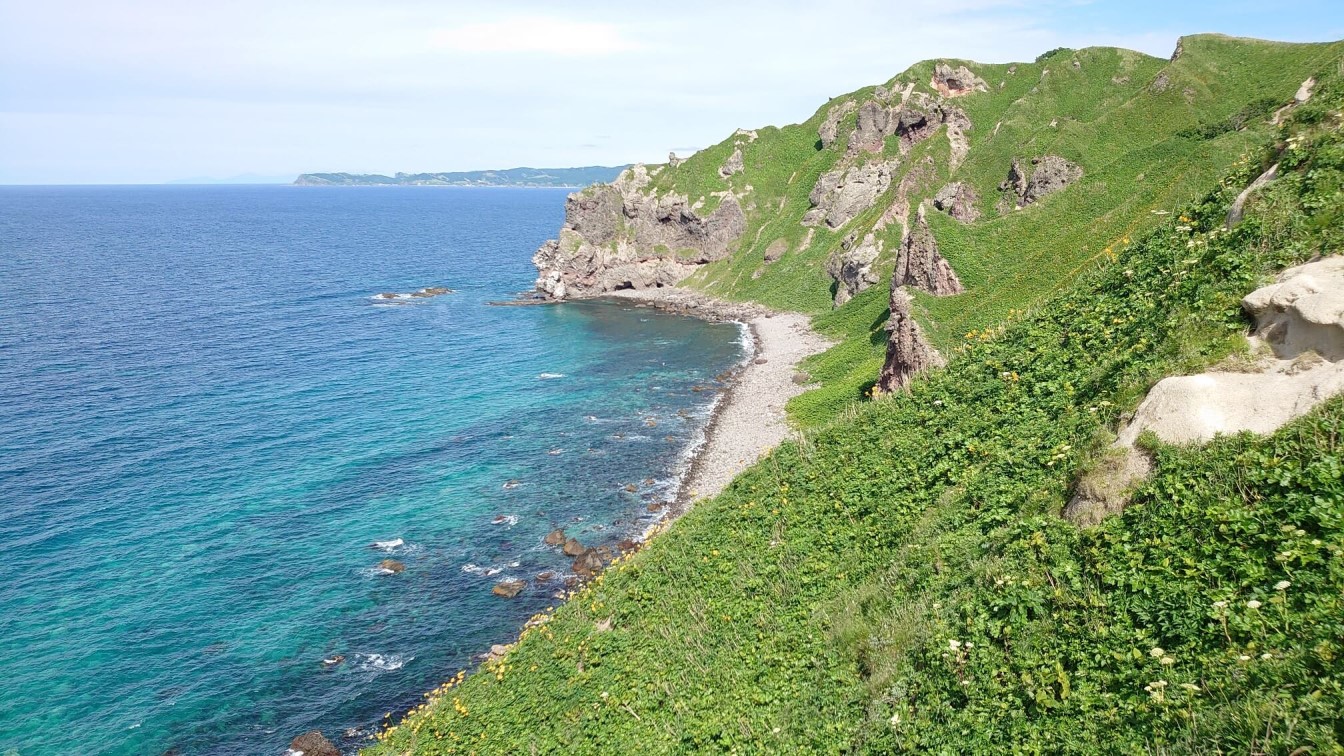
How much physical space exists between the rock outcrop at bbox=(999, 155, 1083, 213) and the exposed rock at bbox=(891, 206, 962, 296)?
1704 centimetres

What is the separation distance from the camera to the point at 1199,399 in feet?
47.4

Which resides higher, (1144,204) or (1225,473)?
(1144,204)

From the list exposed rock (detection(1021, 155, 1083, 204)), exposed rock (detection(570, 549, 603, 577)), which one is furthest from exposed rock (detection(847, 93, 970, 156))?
exposed rock (detection(570, 549, 603, 577))

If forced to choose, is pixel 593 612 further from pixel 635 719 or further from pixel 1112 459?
pixel 1112 459

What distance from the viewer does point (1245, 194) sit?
19.5 meters

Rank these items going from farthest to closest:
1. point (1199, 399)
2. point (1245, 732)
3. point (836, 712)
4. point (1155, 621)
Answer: point (836, 712) → point (1199, 399) → point (1155, 621) → point (1245, 732)

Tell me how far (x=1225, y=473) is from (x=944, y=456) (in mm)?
10231

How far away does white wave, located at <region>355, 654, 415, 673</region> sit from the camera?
37.3m

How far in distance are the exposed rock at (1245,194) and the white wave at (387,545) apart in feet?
156

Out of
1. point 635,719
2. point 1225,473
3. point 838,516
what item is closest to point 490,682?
point 635,719

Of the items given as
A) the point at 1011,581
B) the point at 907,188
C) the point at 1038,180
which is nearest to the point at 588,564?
the point at 1011,581

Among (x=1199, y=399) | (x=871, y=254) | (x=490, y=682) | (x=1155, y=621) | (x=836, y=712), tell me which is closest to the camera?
(x=1155, y=621)

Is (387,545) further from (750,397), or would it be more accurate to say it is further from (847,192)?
(847,192)

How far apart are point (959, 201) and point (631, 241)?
63.5 meters
